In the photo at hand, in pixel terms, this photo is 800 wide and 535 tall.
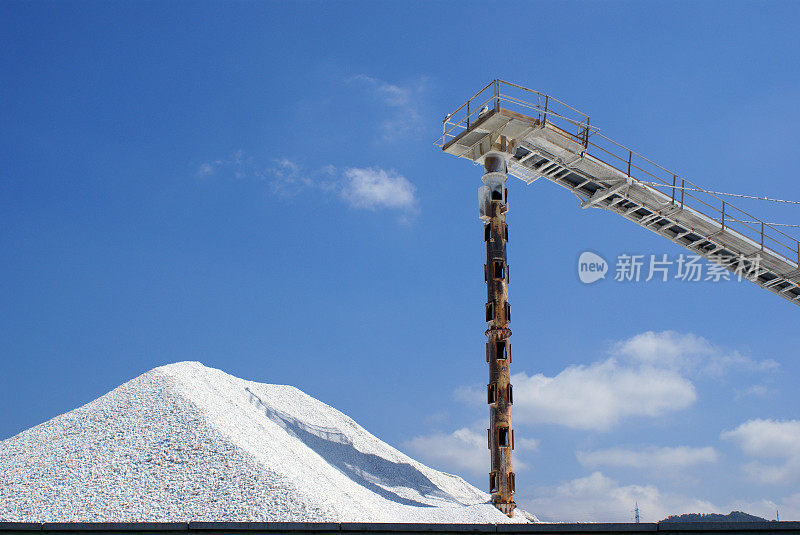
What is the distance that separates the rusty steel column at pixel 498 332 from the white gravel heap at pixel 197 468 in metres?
1.08

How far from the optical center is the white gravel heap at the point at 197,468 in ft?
49.4

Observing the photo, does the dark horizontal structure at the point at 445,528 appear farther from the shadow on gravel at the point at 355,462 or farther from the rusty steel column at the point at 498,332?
the shadow on gravel at the point at 355,462

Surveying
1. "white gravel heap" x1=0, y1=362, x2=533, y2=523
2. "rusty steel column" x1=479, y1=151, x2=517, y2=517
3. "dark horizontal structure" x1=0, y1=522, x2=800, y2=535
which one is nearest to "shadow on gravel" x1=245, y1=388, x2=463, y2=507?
"white gravel heap" x1=0, y1=362, x2=533, y2=523

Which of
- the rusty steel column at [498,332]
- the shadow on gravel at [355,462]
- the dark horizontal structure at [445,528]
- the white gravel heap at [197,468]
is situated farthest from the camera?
the shadow on gravel at [355,462]

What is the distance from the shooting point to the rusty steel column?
2045 centimetres

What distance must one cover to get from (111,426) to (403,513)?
813 centimetres

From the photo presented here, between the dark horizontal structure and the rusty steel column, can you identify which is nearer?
the dark horizontal structure

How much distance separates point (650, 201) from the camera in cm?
2423

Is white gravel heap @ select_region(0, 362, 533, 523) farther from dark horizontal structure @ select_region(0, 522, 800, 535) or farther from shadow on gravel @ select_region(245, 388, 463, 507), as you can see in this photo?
dark horizontal structure @ select_region(0, 522, 800, 535)

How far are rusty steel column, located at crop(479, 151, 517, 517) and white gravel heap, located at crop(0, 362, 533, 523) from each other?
108 cm

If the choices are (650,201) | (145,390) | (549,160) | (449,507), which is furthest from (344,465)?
(650,201)

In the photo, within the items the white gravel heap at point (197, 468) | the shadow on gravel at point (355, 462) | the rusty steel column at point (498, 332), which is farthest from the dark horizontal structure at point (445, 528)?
the shadow on gravel at point (355, 462)

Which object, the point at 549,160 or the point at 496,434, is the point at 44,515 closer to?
the point at 496,434

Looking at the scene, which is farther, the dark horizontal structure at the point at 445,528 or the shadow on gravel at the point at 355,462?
the shadow on gravel at the point at 355,462
